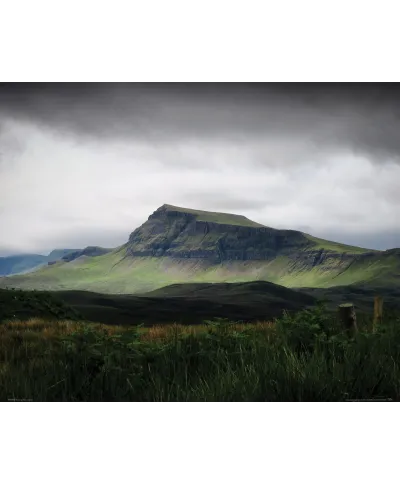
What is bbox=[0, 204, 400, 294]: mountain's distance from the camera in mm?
6414

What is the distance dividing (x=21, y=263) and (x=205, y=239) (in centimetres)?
213

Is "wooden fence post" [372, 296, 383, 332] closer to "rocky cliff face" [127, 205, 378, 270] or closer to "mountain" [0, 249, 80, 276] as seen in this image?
"rocky cliff face" [127, 205, 378, 270]

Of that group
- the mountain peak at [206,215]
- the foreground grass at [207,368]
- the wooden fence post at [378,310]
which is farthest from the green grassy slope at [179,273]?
the foreground grass at [207,368]

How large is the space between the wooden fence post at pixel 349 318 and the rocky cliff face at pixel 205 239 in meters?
0.84

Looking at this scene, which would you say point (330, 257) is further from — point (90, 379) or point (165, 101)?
point (90, 379)

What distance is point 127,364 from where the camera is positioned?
5699mm

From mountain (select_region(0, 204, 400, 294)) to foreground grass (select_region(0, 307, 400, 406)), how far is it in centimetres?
67

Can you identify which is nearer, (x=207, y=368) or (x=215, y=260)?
(x=207, y=368)

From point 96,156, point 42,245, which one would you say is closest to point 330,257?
point 96,156

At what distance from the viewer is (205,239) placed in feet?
21.3

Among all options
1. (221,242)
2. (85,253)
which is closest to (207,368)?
(221,242)

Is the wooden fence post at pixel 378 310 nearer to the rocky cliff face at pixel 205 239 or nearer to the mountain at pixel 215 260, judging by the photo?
the mountain at pixel 215 260

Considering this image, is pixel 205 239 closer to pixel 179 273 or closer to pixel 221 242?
pixel 221 242

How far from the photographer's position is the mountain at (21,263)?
6.40 m
